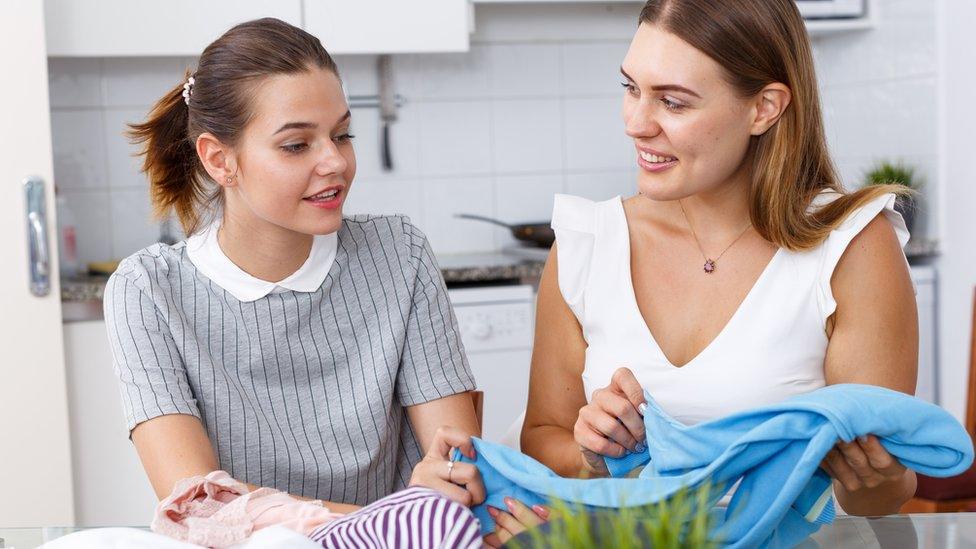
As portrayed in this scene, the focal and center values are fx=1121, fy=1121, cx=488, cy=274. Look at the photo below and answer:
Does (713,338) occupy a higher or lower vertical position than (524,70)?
lower

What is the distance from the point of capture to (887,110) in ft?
11.2

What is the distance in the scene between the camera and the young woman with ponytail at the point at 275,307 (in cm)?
144

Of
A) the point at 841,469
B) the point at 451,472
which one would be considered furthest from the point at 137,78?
the point at 841,469

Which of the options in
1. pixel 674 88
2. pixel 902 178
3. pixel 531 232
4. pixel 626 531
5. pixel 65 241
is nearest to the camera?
Result: pixel 626 531

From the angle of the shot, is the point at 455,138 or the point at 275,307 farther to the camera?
Result: the point at 455,138

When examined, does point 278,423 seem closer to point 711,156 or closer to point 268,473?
point 268,473

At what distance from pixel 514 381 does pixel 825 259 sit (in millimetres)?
1662

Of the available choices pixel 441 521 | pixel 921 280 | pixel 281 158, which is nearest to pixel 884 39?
pixel 921 280

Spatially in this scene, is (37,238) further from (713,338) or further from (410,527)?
(410,527)

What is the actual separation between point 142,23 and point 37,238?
64 centimetres

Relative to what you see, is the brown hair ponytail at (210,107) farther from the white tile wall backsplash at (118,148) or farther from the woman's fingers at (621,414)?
the white tile wall backsplash at (118,148)

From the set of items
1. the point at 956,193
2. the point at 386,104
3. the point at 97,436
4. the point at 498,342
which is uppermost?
the point at 386,104

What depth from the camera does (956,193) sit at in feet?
10.3

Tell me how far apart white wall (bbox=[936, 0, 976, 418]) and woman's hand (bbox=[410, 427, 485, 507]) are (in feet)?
7.59
